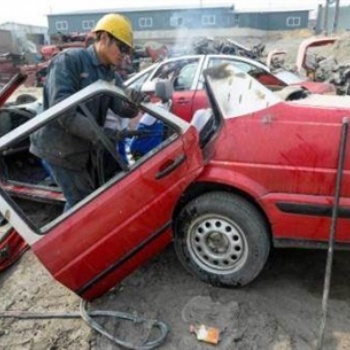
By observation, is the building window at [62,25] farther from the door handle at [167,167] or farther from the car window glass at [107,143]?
the door handle at [167,167]

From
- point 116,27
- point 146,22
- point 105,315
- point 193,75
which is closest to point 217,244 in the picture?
point 105,315

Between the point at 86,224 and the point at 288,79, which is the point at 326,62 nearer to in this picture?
the point at 288,79

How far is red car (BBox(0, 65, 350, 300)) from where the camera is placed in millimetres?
3123

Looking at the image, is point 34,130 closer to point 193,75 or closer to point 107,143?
point 107,143

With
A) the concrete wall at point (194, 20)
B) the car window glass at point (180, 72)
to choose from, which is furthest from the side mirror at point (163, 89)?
the concrete wall at point (194, 20)

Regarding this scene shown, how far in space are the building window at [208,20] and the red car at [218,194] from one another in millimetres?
46836

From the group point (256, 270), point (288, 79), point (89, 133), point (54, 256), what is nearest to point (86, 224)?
point (54, 256)

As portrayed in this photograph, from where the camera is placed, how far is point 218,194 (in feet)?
11.2

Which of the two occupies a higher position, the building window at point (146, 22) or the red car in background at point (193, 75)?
the red car in background at point (193, 75)

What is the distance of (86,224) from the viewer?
3.12 metres

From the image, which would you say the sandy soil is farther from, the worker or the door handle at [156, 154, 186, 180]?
the door handle at [156, 154, 186, 180]

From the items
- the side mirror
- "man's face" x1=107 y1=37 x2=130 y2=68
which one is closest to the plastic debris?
the side mirror

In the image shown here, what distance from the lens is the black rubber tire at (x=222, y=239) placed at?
3.34 meters

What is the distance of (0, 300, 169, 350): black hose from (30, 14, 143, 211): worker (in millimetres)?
826
